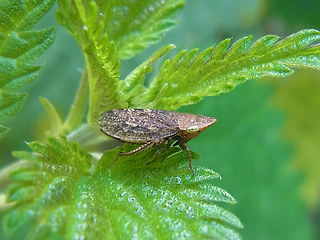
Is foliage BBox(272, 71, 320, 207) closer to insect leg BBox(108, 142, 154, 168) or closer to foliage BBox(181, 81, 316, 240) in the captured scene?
foliage BBox(181, 81, 316, 240)

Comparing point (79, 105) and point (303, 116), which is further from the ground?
point (303, 116)

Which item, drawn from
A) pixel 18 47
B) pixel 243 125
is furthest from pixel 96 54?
pixel 243 125

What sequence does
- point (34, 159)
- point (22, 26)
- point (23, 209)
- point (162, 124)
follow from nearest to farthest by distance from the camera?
point (23, 209), point (34, 159), point (22, 26), point (162, 124)

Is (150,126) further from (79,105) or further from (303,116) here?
(303,116)

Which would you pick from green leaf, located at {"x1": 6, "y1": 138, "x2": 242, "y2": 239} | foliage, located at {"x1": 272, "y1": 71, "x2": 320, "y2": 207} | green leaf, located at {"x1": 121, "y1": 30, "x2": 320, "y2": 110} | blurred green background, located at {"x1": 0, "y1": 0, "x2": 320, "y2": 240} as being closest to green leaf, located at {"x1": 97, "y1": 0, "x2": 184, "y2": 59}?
green leaf, located at {"x1": 121, "y1": 30, "x2": 320, "y2": 110}

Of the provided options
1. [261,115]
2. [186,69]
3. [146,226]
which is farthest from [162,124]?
[261,115]

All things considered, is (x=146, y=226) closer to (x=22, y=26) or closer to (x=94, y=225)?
(x=94, y=225)
